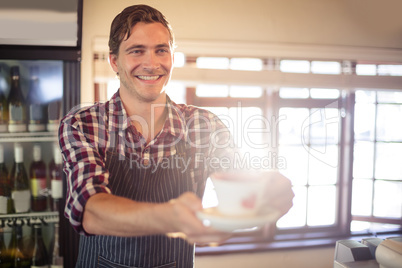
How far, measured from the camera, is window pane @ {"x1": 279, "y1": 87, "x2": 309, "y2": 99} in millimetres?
2729

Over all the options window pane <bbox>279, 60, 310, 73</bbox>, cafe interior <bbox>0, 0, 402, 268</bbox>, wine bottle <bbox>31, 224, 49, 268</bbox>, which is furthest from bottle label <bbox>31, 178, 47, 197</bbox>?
window pane <bbox>279, 60, 310, 73</bbox>

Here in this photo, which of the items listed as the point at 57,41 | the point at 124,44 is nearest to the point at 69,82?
the point at 57,41

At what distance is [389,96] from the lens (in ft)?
9.71

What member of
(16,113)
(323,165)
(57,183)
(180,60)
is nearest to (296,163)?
(323,165)

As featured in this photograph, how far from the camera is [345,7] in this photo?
8.82 feet

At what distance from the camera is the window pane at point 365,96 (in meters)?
2.90

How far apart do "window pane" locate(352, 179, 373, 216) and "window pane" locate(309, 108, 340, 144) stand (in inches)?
17.4

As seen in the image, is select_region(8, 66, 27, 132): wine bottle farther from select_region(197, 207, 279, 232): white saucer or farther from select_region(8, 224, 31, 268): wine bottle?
select_region(197, 207, 279, 232): white saucer

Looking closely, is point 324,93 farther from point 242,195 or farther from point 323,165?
point 242,195

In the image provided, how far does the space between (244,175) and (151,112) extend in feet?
2.23

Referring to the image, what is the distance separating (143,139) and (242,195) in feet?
2.27

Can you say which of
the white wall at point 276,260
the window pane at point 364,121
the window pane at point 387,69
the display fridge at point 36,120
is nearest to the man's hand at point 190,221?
the display fridge at point 36,120

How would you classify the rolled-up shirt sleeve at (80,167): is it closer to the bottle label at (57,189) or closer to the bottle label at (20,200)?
Answer: the bottle label at (57,189)

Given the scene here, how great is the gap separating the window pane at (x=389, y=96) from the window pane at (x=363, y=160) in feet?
1.20
